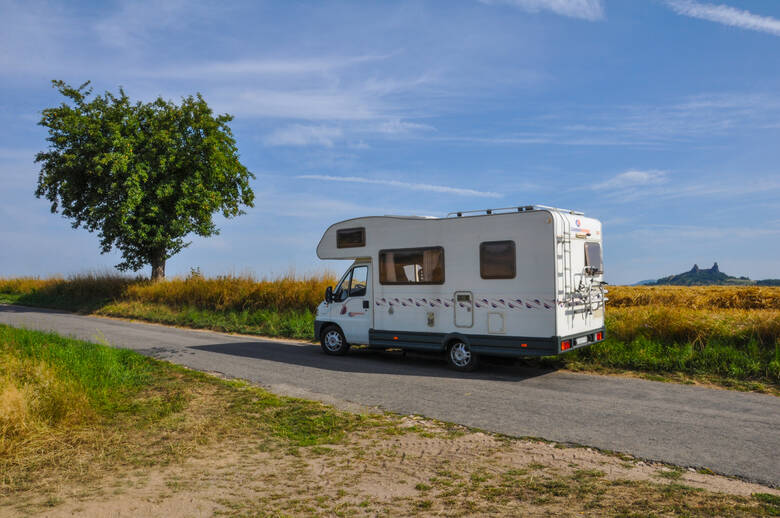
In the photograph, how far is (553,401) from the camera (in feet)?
27.2

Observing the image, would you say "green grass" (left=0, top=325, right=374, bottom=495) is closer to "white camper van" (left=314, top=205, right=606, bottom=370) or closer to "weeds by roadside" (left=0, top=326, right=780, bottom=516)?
"weeds by roadside" (left=0, top=326, right=780, bottom=516)

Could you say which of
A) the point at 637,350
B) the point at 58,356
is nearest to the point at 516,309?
the point at 637,350

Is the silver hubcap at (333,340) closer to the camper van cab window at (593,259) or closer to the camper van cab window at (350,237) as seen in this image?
the camper van cab window at (350,237)

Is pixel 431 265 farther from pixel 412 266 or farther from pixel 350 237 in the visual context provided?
pixel 350 237

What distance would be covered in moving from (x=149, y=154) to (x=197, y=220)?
431 centimetres

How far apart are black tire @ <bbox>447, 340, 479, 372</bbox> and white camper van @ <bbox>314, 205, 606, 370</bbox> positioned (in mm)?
20

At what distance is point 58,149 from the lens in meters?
31.1

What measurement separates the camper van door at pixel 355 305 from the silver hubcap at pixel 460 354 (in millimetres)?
2221

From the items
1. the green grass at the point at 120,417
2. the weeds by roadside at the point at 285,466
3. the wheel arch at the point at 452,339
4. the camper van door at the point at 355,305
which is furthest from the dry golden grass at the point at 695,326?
the green grass at the point at 120,417

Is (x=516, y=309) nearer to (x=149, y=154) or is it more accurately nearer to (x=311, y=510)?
(x=311, y=510)

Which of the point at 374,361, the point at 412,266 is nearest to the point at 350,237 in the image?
the point at 412,266

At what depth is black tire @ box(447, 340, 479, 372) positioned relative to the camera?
10.9 metres

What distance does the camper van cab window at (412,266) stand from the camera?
11320 mm

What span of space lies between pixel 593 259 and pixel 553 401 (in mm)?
4040
